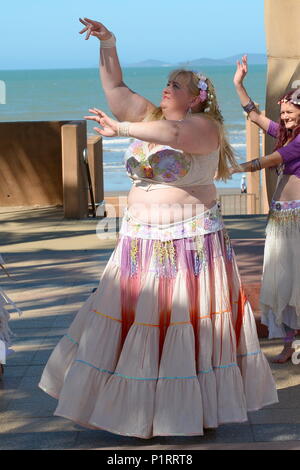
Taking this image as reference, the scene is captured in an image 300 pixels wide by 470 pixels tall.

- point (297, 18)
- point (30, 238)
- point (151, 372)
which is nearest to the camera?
point (151, 372)

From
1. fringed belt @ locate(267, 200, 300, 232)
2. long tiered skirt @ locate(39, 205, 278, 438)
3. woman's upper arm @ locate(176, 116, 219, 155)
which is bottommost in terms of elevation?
long tiered skirt @ locate(39, 205, 278, 438)

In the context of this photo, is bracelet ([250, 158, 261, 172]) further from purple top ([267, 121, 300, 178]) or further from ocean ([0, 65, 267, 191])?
ocean ([0, 65, 267, 191])

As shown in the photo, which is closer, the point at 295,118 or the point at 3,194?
the point at 295,118

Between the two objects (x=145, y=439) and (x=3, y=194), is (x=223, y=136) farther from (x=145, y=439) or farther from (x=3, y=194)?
(x=3, y=194)

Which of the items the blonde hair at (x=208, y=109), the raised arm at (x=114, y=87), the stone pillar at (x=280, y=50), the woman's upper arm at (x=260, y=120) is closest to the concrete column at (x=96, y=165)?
the stone pillar at (x=280, y=50)

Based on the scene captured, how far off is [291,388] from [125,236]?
5.14 feet

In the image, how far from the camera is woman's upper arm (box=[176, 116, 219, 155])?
4574mm

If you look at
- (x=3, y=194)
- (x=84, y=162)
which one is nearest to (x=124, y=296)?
(x=84, y=162)

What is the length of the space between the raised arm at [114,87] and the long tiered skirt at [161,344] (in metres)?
0.56

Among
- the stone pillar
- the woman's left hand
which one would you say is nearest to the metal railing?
the stone pillar

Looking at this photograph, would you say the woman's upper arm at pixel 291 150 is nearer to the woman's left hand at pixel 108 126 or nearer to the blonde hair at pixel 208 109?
the blonde hair at pixel 208 109

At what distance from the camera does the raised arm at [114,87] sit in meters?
4.93

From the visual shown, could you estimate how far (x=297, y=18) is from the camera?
28.4 ft

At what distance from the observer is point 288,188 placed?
231 inches
